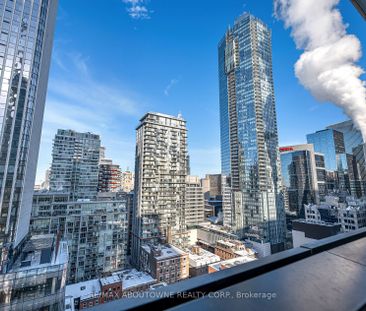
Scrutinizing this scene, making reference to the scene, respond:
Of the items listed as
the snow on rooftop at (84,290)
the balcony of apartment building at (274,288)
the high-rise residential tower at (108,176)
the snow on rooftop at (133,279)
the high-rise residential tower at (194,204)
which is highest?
the high-rise residential tower at (108,176)

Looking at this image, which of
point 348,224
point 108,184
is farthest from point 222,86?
point 108,184

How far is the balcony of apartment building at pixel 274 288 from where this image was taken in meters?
0.65

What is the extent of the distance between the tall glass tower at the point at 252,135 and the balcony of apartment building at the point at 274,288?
2984 centimetres

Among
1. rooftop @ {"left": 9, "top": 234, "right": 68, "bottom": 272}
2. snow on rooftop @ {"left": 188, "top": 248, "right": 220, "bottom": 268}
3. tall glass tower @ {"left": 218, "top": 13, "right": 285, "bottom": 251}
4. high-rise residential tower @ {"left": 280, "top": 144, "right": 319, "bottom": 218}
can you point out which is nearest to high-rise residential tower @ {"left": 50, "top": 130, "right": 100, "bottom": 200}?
snow on rooftop @ {"left": 188, "top": 248, "right": 220, "bottom": 268}

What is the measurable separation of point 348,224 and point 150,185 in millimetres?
25923

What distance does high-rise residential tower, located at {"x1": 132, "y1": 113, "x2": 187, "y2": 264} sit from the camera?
25.1 m

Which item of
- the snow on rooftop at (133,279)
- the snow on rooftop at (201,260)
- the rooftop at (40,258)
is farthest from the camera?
the snow on rooftop at (201,260)

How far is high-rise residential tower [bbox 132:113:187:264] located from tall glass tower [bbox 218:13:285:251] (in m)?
10.7

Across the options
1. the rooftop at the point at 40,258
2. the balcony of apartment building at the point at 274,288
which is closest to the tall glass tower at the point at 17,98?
the rooftop at the point at 40,258

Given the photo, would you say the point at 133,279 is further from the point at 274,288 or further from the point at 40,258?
the point at 274,288

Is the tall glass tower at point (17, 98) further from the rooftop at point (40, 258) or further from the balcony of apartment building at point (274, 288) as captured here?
the balcony of apartment building at point (274, 288)

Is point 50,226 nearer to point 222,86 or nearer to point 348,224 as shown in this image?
point 348,224

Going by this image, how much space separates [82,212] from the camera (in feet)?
61.8

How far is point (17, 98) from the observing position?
11344mm
